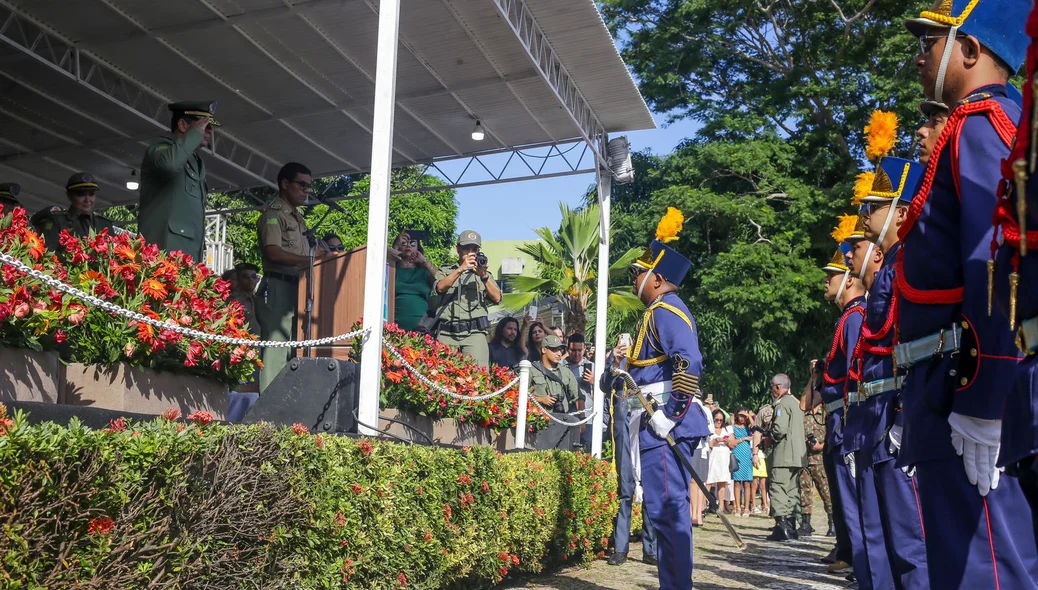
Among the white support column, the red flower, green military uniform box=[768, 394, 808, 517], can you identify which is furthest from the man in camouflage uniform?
the red flower

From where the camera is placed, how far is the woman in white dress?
1844cm

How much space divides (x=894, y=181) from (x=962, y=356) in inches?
127

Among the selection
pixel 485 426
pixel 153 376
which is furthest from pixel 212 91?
pixel 153 376

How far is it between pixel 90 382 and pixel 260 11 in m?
5.71

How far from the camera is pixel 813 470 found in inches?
599

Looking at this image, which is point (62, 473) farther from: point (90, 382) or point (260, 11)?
point (260, 11)

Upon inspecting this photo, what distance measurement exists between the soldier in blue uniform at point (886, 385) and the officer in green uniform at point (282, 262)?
4.18 m

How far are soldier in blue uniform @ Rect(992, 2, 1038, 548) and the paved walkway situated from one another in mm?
6045

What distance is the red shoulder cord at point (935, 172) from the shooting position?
2993mm

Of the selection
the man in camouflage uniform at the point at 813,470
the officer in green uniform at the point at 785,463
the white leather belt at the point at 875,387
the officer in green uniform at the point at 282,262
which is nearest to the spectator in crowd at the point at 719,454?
the man in camouflage uniform at the point at 813,470

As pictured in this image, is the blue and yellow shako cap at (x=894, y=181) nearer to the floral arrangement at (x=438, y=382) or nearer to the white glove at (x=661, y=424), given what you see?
the white glove at (x=661, y=424)

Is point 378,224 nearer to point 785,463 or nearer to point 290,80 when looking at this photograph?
point 290,80

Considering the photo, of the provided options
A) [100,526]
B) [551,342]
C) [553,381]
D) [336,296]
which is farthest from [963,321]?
[551,342]

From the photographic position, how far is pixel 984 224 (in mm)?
2971
